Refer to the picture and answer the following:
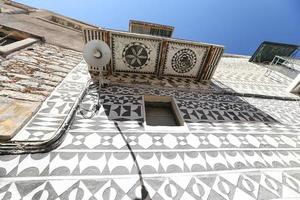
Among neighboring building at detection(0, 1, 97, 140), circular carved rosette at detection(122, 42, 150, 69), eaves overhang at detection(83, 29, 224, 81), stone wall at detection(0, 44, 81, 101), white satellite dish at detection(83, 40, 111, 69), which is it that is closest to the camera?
neighboring building at detection(0, 1, 97, 140)

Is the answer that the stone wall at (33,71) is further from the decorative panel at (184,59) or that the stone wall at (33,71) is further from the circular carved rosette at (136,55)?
the decorative panel at (184,59)

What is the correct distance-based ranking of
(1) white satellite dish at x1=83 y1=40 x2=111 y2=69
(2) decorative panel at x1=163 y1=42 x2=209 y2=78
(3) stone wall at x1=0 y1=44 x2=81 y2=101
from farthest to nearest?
(2) decorative panel at x1=163 y1=42 x2=209 y2=78
(1) white satellite dish at x1=83 y1=40 x2=111 y2=69
(3) stone wall at x1=0 y1=44 x2=81 y2=101

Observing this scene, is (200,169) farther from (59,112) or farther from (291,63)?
(291,63)

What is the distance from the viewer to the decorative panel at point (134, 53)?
3.65 m

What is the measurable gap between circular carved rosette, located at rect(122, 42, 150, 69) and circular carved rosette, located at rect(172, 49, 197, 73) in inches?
29.8

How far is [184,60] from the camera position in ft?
13.6

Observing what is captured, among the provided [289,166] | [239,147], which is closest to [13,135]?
[239,147]

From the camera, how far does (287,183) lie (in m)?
1.93

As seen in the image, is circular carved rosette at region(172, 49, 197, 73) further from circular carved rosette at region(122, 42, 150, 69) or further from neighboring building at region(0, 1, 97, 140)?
neighboring building at region(0, 1, 97, 140)

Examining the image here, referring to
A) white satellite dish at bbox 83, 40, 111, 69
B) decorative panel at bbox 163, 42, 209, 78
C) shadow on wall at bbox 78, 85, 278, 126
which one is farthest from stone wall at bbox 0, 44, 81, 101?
decorative panel at bbox 163, 42, 209, 78

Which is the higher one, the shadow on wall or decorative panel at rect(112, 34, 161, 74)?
decorative panel at rect(112, 34, 161, 74)

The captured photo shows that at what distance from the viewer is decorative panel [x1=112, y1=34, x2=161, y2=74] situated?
365 cm

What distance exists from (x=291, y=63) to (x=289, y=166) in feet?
24.2

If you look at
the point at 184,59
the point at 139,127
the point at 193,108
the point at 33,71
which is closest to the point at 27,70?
the point at 33,71
